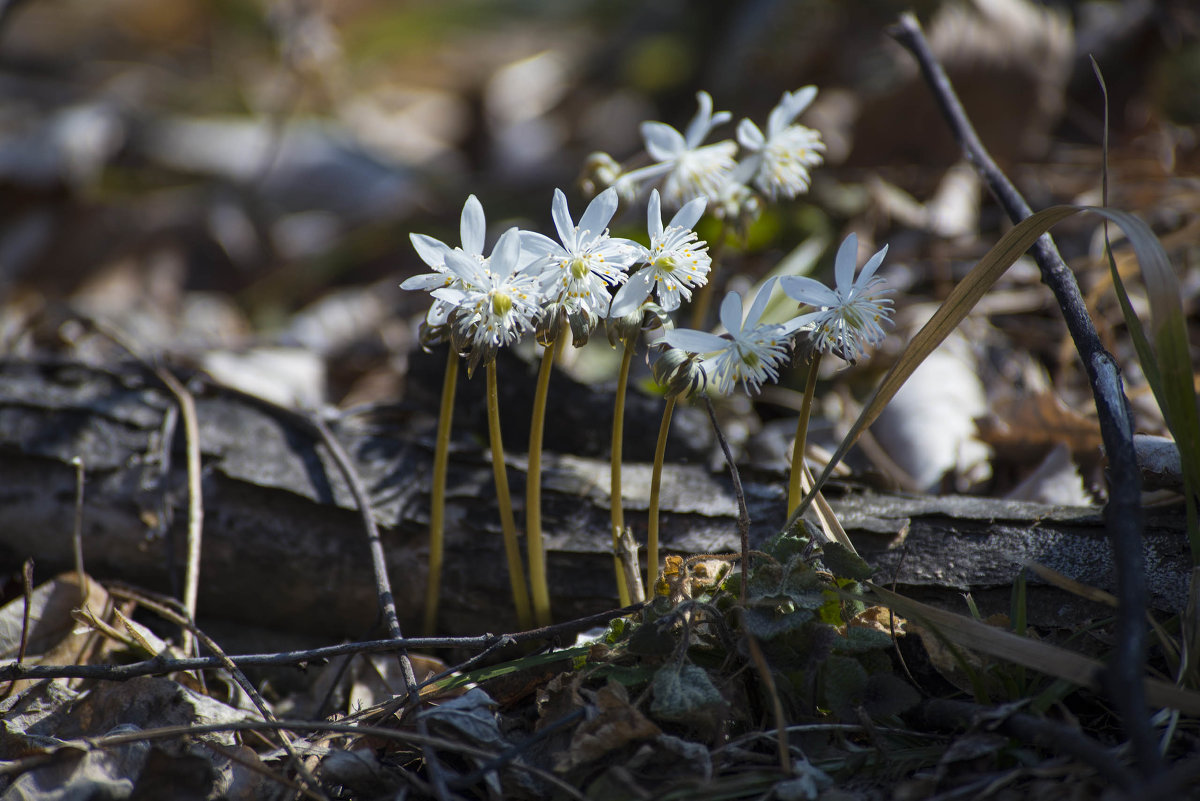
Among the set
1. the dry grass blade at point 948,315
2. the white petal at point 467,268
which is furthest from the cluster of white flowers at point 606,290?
the dry grass blade at point 948,315

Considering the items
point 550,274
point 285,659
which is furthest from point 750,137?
point 285,659

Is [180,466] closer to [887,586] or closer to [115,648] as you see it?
[115,648]

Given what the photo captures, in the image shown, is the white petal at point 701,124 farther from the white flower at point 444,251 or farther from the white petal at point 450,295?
the white petal at point 450,295

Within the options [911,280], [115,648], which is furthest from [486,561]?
[911,280]

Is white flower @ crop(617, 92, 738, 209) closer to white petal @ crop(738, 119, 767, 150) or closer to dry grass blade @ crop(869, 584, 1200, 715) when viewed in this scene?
white petal @ crop(738, 119, 767, 150)

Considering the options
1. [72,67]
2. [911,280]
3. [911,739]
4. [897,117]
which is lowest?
[911,739]

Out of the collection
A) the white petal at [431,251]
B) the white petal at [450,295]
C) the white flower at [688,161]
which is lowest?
the white petal at [450,295]
